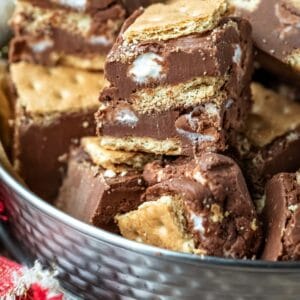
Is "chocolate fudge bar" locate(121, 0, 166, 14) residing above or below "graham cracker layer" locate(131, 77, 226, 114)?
above

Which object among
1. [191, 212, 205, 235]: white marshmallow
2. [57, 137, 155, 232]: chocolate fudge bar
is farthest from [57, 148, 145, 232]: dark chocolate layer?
[191, 212, 205, 235]: white marshmallow

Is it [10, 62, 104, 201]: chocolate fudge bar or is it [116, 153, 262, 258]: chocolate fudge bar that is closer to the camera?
[116, 153, 262, 258]: chocolate fudge bar

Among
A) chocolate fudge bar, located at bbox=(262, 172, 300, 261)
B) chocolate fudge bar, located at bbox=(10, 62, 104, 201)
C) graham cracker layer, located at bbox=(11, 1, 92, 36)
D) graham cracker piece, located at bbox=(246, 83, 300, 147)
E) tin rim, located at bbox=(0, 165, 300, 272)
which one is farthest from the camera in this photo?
graham cracker layer, located at bbox=(11, 1, 92, 36)

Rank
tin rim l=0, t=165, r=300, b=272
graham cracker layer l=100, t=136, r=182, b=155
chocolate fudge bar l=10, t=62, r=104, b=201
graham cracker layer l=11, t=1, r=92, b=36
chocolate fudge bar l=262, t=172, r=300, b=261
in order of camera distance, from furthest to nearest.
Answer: graham cracker layer l=11, t=1, r=92, b=36 < chocolate fudge bar l=10, t=62, r=104, b=201 < graham cracker layer l=100, t=136, r=182, b=155 < chocolate fudge bar l=262, t=172, r=300, b=261 < tin rim l=0, t=165, r=300, b=272

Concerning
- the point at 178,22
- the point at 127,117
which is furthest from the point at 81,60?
the point at 178,22

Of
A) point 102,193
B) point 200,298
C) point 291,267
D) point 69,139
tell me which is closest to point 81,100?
point 69,139

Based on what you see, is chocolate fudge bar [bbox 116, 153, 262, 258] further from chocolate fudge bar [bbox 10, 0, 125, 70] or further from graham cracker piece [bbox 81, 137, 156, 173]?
chocolate fudge bar [bbox 10, 0, 125, 70]

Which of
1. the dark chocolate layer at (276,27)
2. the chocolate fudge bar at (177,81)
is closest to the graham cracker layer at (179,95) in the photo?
the chocolate fudge bar at (177,81)

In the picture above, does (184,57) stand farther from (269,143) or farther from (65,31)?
(65,31)
